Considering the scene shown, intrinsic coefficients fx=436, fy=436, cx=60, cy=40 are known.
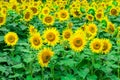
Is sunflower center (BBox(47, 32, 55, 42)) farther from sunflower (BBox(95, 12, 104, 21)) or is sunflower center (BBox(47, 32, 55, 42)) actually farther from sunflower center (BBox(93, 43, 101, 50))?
sunflower (BBox(95, 12, 104, 21))

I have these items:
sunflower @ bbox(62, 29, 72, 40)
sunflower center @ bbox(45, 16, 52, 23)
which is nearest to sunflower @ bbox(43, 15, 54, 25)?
sunflower center @ bbox(45, 16, 52, 23)

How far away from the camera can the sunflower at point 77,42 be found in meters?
4.43

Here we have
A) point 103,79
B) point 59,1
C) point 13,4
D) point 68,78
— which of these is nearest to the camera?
point 68,78

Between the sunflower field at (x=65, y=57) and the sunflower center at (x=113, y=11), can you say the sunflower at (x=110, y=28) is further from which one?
the sunflower center at (x=113, y=11)

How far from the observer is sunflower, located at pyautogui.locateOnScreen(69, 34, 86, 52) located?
4.43 m

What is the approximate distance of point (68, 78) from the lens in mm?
4266

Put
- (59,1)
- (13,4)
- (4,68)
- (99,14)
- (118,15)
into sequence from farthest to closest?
(59,1) → (13,4) → (118,15) → (99,14) → (4,68)

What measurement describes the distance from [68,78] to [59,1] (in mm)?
3463

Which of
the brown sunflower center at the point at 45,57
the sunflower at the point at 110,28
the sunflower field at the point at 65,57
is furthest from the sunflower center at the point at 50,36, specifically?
the sunflower at the point at 110,28

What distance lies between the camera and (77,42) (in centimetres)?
448

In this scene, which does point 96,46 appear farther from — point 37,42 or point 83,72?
point 37,42

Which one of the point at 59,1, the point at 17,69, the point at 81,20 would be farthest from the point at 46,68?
the point at 59,1

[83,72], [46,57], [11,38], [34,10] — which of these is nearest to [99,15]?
[34,10]

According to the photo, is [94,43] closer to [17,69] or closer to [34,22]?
[17,69]
